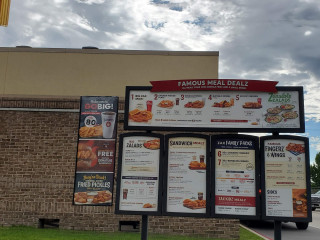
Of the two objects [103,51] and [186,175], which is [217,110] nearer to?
[186,175]

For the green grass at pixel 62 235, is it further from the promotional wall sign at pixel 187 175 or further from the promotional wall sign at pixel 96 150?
the promotional wall sign at pixel 187 175

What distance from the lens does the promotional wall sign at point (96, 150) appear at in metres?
10.0

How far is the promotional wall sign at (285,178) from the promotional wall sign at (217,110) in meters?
0.27

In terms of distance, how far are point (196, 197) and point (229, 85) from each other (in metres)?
2.12

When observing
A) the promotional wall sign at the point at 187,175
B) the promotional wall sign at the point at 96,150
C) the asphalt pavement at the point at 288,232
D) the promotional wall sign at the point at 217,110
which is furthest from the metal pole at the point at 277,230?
the promotional wall sign at the point at 96,150

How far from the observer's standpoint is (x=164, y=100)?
6.36 m

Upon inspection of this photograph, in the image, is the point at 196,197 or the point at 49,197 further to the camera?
the point at 49,197

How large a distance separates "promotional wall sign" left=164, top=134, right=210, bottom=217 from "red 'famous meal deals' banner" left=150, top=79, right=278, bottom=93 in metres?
0.91

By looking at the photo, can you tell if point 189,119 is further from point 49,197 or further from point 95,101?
point 49,197

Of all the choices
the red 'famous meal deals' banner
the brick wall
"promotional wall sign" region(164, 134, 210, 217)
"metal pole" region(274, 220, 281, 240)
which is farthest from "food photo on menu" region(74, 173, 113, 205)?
"metal pole" region(274, 220, 281, 240)

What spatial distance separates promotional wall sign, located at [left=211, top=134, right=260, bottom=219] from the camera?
588 centimetres

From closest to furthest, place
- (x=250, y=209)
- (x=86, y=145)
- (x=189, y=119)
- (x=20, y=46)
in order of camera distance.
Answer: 1. (x=250, y=209)
2. (x=189, y=119)
3. (x=86, y=145)
4. (x=20, y=46)

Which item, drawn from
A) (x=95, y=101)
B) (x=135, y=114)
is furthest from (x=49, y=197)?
(x=135, y=114)

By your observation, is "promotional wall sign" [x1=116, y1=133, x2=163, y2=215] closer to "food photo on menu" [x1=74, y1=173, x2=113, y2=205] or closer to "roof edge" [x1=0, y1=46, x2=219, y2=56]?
"food photo on menu" [x1=74, y1=173, x2=113, y2=205]
